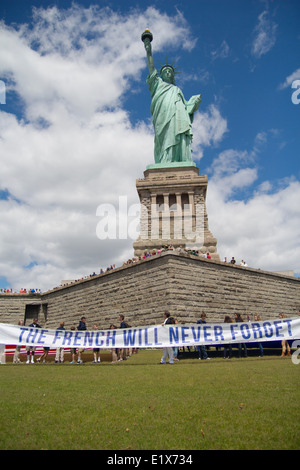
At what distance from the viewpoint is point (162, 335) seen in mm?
11688

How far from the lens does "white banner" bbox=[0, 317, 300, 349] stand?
11.7 metres

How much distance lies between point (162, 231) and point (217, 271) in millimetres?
15221

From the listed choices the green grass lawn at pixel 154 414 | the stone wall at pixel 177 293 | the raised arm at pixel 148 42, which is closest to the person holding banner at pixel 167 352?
the green grass lawn at pixel 154 414

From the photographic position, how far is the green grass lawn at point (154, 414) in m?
3.50

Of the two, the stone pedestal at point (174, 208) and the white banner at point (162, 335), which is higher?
the stone pedestal at point (174, 208)

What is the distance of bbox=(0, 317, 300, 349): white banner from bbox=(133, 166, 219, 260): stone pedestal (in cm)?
2434

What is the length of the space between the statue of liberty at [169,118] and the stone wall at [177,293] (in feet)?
66.4

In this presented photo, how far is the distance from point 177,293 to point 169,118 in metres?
31.2

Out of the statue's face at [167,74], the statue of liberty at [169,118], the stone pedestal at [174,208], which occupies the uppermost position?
the statue's face at [167,74]

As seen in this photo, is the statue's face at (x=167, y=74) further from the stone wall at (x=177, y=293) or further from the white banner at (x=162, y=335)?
the white banner at (x=162, y=335)

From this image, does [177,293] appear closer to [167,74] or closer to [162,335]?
[162,335]

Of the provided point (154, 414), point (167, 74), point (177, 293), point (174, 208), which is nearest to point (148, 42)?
point (167, 74)
